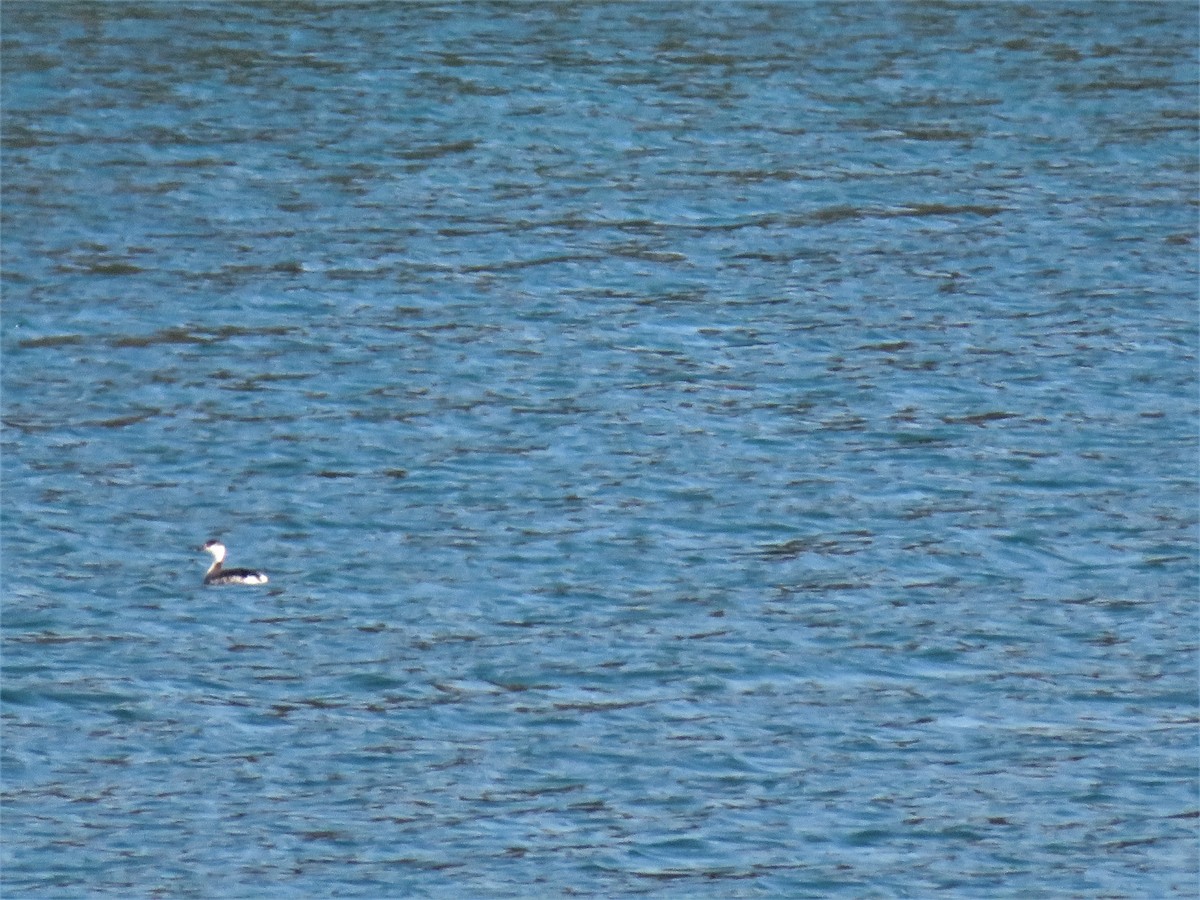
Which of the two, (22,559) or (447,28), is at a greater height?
(447,28)

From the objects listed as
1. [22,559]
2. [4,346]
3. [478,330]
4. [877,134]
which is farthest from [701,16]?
[22,559]

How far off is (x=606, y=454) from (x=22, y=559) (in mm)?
5110

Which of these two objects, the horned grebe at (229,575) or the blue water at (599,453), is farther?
the horned grebe at (229,575)

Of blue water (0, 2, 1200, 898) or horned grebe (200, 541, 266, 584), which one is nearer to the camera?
blue water (0, 2, 1200, 898)

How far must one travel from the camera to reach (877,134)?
27.5 meters

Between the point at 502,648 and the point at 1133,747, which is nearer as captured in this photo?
the point at 1133,747

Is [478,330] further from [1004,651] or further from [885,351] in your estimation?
[1004,651]

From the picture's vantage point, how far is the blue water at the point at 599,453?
524 inches

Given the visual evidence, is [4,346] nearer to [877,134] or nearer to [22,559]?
[22,559]

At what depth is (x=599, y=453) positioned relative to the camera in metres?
19.1

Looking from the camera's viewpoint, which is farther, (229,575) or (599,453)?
(599,453)

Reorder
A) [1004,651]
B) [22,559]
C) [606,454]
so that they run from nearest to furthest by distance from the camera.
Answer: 1. [1004,651]
2. [22,559]
3. [606,454]

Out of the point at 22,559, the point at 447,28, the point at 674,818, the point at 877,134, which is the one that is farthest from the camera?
the point at 447,28

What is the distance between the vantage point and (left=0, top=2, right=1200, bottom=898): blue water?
13.3m
